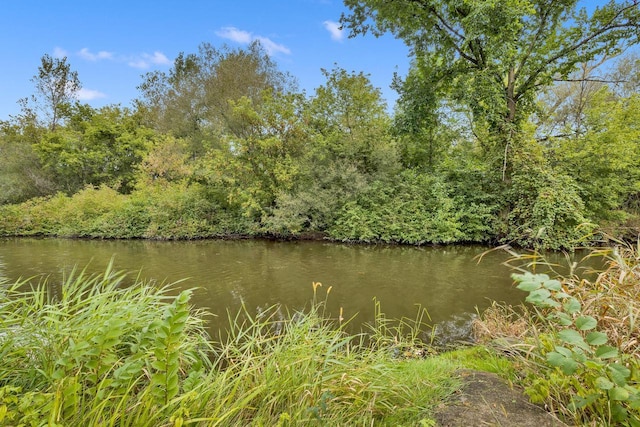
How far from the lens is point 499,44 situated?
26.1 ft

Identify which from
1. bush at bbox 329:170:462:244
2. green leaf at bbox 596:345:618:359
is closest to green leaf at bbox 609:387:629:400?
green leaf at bbox 596:345:618:359

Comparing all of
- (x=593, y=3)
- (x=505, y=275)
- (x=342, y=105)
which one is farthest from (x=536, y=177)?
(x=342, y=105)

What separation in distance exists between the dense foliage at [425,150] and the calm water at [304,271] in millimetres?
1557

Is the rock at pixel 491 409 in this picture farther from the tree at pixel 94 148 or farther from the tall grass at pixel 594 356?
the tree at pixel 94 148

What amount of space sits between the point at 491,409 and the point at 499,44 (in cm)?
946

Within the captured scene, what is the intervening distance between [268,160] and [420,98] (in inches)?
253

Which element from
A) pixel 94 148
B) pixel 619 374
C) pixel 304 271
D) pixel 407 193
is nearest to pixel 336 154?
pixel 407 193

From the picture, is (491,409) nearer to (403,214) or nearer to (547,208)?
(547,208)

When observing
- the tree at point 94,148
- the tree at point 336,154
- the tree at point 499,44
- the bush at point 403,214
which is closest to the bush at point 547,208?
the tree at point 499,44

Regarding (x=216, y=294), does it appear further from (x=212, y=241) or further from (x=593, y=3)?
(x=593, y=3)

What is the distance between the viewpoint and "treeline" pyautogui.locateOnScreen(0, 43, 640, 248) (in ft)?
30.6

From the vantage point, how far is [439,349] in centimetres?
352

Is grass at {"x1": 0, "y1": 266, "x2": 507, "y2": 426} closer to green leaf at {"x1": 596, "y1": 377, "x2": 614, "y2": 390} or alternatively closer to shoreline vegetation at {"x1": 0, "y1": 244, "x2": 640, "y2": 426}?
shoreline vegetation at {"x1": 0, "y1": 244, "x2": 640, "y2": 426}

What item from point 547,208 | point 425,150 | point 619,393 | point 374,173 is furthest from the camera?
point 425,150
